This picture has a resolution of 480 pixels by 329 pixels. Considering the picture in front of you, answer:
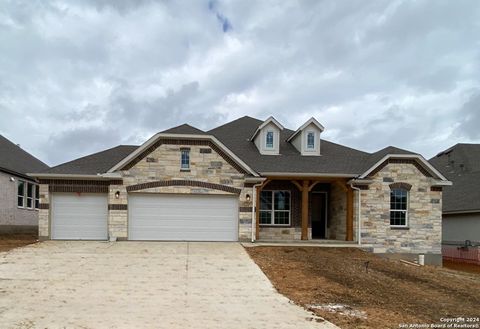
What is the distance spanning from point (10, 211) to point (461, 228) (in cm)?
2431

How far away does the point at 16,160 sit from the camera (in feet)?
91.7

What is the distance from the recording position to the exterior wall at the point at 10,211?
24.4 meters

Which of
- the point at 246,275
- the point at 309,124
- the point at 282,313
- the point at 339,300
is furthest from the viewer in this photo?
the point at 309,124

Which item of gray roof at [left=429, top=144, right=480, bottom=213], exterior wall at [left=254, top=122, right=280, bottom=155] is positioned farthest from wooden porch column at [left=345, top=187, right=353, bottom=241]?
gray roof at [left=429, top=144, right=480, bottom=213]

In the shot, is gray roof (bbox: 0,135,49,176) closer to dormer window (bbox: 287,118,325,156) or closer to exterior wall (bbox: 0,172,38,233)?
exterior wall (bbox: 0,172,38,233)

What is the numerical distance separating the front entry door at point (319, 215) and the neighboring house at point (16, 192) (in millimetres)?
14390

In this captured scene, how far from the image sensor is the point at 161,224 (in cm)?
2048

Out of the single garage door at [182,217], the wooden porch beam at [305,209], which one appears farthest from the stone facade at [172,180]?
the wooden porch beam at [305,209]

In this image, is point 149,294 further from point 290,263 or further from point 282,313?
point 290,263

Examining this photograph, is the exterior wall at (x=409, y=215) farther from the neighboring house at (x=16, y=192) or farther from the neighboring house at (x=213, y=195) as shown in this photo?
the neighboring house at (x=16, y=192)

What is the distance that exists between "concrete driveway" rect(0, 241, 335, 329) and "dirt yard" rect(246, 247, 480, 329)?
1.87 ft

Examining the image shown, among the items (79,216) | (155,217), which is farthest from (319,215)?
(79,216)

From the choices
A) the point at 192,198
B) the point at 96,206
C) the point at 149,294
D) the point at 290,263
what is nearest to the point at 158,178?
the point at 192,198

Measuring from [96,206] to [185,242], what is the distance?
4122 mm
